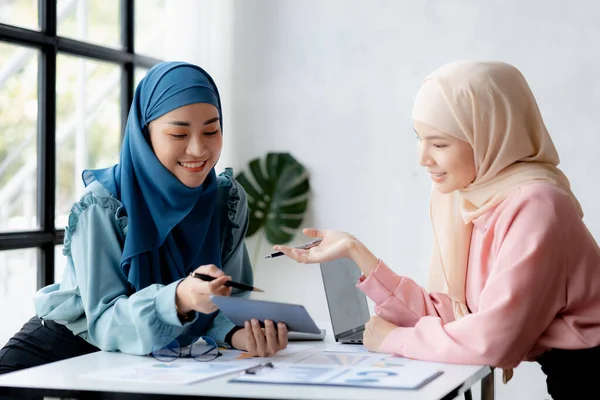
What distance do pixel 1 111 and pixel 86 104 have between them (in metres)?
0.60

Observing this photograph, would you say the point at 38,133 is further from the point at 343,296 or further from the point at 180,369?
the point at 180,369

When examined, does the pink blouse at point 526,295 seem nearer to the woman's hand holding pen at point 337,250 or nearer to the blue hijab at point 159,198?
the woman's hand holding pen at point 337,250

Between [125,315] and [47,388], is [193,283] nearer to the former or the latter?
[125,315]

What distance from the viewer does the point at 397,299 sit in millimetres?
2018

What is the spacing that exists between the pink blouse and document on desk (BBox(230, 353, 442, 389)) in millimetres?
73

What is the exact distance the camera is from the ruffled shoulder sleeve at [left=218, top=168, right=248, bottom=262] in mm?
2219

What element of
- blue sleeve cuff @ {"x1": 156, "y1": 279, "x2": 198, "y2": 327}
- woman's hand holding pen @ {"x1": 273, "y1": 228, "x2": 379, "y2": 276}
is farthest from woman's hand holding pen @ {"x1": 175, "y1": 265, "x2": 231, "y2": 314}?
woman's hand holding pen @ {"x1": 273, "y1": 228, "x2": 379, "y2": 276}

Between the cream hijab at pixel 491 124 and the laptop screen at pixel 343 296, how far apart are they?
15.7 inches

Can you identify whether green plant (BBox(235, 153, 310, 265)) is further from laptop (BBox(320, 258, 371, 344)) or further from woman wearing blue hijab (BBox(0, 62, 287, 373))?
woman wearing blue hijab (BBox(0, 62, 287, 373))

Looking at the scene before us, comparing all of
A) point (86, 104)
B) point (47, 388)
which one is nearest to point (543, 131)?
point (47, 388)

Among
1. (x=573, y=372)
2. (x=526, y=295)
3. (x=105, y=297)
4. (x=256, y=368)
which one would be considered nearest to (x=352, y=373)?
(x=256, y=368)

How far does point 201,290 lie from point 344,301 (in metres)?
0.61

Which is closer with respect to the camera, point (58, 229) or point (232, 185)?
point (232, 185)

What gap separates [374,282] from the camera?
2.01 metres
